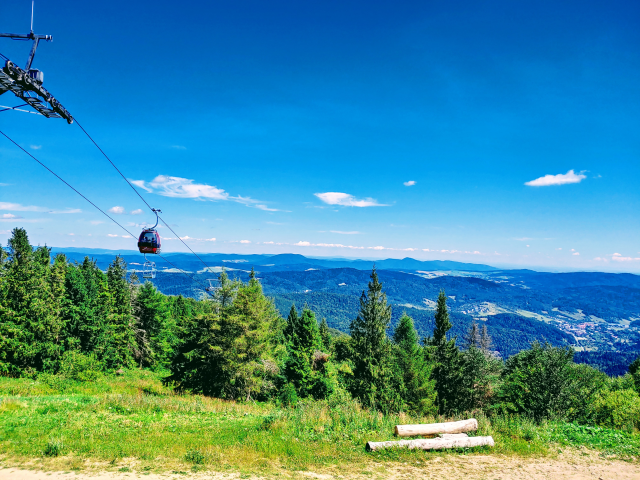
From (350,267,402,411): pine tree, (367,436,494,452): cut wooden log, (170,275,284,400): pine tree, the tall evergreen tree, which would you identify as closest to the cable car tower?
(367,436,494,452): cut wooden log

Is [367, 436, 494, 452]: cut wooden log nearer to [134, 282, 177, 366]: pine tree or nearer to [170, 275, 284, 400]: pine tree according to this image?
[170, 275, 284, 400]: pine tree

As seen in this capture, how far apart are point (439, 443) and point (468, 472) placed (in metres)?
1.64

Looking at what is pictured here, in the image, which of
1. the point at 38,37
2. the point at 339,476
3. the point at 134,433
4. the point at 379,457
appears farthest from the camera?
the point at 134,433

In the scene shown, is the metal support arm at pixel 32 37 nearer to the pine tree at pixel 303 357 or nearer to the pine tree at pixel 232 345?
the pine tree at pixel 232 345

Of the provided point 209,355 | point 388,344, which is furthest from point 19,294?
point 388,344

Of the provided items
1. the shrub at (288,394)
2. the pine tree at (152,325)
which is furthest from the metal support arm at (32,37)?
the pine tree at (152,325)

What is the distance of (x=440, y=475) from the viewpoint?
30.6 feet

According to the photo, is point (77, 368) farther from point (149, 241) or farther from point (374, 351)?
point (374, 351)

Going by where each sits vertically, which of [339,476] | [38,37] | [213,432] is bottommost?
[213,432]

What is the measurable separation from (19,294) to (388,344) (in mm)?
36583

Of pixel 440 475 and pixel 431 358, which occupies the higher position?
pixel 440 475

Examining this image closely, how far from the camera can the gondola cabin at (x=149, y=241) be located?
19986 millimetres

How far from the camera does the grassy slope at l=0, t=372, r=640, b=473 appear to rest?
30.7 feet

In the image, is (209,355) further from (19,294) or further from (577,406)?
(577,406)
